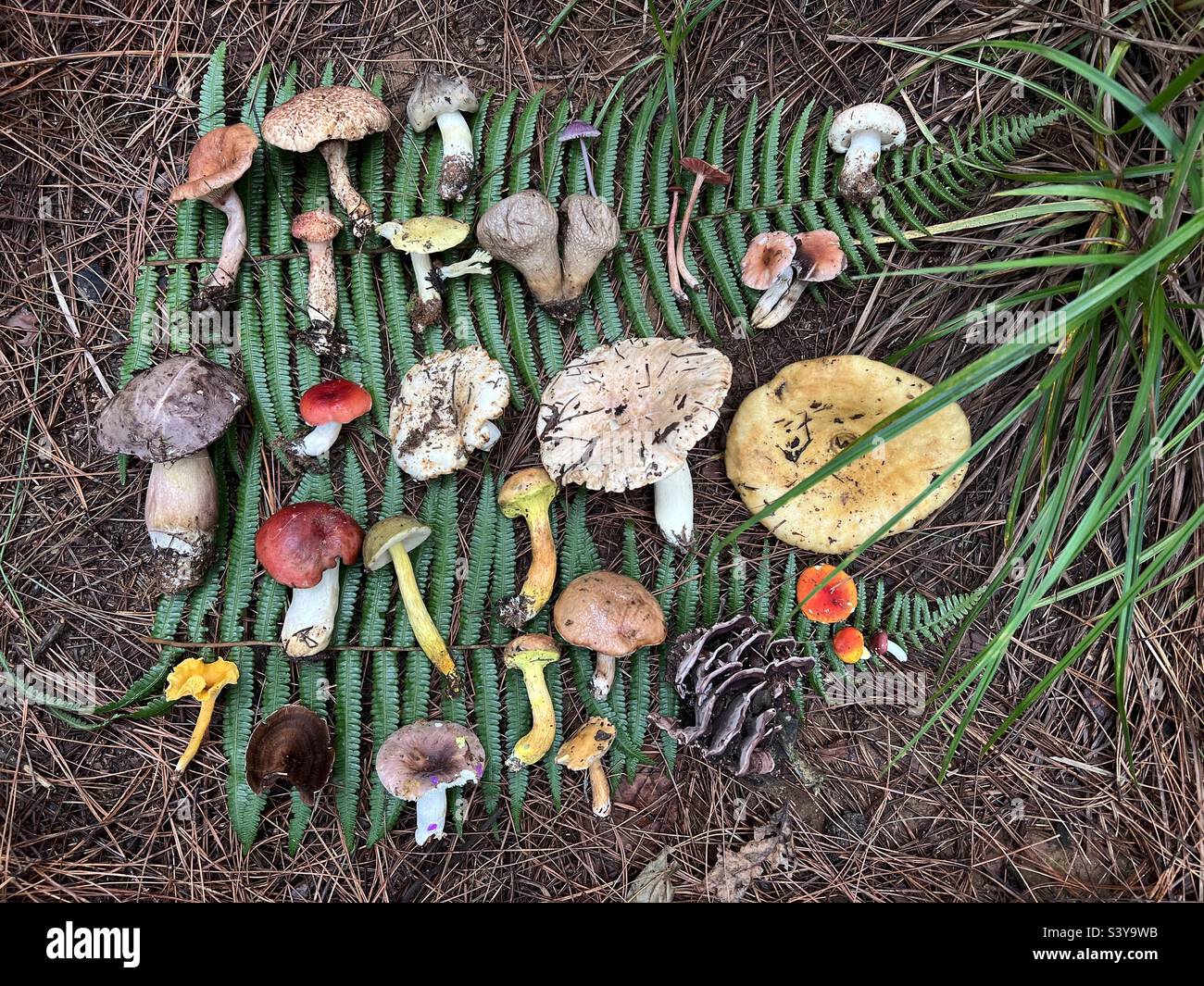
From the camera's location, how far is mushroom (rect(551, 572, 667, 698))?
357 cm

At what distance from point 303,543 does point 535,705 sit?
1.39 m

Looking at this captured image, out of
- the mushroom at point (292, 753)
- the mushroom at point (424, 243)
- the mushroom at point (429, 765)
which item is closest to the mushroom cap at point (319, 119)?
the mushroom at point (424, 243)

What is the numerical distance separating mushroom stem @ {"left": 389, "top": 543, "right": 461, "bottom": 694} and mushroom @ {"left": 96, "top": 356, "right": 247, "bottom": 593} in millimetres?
1045

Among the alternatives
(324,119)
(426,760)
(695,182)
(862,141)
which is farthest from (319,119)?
(426,760)

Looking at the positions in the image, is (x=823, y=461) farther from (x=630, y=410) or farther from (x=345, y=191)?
(x=345, y=191)

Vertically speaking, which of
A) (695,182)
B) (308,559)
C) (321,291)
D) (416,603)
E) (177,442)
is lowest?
(416,603)

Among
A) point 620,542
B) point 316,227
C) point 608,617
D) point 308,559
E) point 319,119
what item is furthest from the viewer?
point 620,542

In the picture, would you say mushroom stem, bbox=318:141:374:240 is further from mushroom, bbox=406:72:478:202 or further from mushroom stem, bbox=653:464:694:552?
mushroom stem, bbox=653:464:694:552

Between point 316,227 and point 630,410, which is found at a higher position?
point 316,227

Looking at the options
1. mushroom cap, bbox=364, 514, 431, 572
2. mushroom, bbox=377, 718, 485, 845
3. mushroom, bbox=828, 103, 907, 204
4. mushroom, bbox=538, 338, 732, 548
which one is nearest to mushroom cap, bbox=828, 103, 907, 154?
mushroom, bbox=828, 103, 907, 204

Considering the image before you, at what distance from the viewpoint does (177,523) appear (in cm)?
Result: 393
